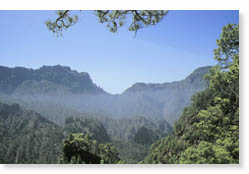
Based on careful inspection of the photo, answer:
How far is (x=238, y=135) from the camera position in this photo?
3.96 meters

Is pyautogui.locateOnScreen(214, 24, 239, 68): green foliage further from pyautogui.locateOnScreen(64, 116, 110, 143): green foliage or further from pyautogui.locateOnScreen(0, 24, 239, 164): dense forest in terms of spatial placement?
pyautogui.locateOnScreen(64, 116, 110, 143): green foliage

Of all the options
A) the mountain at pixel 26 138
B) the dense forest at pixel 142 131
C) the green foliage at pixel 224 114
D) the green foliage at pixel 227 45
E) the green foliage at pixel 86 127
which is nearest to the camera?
the green foliage at pixel 224 114

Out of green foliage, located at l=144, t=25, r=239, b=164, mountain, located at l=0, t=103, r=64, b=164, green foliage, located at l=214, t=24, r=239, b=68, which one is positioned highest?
green foliage, located at l=214, t=24, r=239, b=68

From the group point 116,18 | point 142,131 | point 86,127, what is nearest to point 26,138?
point 86,127

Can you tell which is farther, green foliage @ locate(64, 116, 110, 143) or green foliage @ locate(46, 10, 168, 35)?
green foliage @ locate(64, 116, 110, 143)

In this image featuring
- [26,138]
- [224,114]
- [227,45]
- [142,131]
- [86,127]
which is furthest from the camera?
[142,131]

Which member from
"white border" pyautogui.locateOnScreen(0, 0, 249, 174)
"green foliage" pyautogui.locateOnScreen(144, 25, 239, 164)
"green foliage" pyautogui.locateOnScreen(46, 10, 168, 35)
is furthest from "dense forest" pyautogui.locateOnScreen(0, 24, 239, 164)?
"green foliage" pyautogui.locateOnScreen(46, 10, 168, 35)

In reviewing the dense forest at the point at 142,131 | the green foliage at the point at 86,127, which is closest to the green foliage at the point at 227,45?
the dense forest at the point at 142,131

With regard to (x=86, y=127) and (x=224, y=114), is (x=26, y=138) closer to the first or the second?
(x=86, y=127)

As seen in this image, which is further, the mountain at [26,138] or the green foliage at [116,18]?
the mountain at [26,138]

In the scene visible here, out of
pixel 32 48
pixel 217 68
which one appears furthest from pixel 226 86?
pixel 32 48
